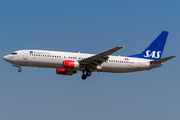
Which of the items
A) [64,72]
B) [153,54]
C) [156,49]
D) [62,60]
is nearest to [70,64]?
[62,60]

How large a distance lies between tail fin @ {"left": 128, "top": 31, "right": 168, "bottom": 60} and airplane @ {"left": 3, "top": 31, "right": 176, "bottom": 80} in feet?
0.58

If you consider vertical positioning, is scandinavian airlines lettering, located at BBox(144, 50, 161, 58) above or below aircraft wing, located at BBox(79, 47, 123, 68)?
above

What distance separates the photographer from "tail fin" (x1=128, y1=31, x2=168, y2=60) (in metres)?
51.2

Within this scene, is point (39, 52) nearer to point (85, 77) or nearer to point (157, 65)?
point (85, 77)

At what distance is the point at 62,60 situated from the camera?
149ft

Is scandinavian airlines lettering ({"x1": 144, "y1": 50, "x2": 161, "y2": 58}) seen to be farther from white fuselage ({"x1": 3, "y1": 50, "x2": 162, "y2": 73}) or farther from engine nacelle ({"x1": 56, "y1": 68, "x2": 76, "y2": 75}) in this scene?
engine nacelle ({"x1": 56, "y1": 68, "x2": 76, "y2": 75})

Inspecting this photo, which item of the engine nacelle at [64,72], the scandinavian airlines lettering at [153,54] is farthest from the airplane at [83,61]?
the scandinavian airlines lettering at [153,54]

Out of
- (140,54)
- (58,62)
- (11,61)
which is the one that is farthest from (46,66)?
(140,54)

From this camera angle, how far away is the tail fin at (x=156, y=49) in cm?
5122

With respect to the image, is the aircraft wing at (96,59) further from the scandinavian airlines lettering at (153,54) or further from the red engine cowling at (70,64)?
the scandinavian airlines lettering at (153,54)

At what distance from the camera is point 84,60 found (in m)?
45.5

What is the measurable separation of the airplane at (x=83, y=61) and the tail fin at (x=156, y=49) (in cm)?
18

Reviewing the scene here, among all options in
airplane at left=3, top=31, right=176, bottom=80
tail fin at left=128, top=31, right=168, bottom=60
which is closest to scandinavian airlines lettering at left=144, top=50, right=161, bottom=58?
tail fin at left=128, top=31, right=168, bottom=60

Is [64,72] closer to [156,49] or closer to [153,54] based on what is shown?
[153,54]
